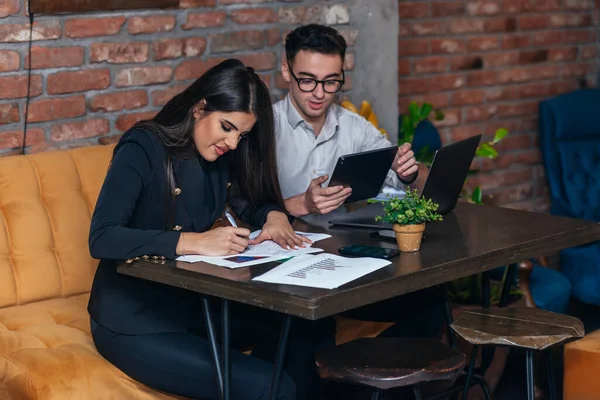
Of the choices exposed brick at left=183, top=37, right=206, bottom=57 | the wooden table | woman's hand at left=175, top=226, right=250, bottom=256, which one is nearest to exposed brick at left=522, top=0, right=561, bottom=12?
exposed brick at left=183, top=37, right=206, bottom=57

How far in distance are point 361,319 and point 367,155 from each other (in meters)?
0.61

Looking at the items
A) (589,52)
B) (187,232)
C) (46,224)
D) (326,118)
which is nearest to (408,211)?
(187,232)

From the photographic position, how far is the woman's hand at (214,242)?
255cm

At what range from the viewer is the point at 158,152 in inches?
106

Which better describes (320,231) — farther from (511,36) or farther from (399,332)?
(511,36)

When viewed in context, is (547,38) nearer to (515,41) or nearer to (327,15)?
(515,41)

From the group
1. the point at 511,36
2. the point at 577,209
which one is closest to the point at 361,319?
the point at 577,209

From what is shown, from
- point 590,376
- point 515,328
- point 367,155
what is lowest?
point 590,376

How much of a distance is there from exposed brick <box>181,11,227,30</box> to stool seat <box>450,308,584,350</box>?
4.78 ft

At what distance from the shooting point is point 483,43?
188 inches

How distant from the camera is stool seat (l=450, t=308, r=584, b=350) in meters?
2.65

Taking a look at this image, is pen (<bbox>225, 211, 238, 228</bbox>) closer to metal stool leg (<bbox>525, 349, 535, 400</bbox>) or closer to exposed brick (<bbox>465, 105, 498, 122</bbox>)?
metal stool leg (<bbox>525, 349, 535, 400</bbox>)

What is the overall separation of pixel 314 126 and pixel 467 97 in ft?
5.15

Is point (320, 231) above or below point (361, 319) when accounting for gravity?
above
